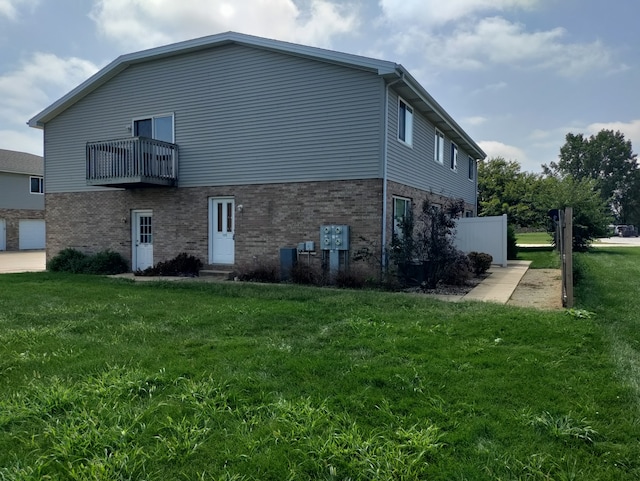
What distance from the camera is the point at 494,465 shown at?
2865mm

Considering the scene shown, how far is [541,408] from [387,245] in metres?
7.70

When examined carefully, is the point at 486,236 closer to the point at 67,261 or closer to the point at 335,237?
the point at 335,237

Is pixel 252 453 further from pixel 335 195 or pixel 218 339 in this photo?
pixel 335 195

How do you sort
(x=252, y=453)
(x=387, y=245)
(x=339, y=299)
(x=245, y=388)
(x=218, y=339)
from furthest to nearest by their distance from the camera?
1. (x=387, y=245)
2. (x=339, y=299)
3. (x=218, y=339)
4. (x=245, y=388)
5. (x=252, y=453)

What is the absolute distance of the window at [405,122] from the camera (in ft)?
40.1

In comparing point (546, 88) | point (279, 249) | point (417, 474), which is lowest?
point (417, 474)

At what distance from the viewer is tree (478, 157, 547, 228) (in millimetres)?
28922

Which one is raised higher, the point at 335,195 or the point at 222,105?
the point at 222,105

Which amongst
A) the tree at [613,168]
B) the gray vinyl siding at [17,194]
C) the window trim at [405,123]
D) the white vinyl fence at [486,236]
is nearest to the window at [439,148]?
the white vinyl fence at [486,236]

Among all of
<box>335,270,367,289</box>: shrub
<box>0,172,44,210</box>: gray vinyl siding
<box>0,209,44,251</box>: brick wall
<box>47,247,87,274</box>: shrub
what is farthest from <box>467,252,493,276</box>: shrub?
<box>0,172,44,210</box>: gray vinyl siding

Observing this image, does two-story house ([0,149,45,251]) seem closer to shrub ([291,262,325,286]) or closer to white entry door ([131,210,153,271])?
white entry door ([131,210,153,271])

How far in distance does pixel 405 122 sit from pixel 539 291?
573cm

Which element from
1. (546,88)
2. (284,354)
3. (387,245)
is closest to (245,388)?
(284,354)

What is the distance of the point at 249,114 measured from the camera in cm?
1272
